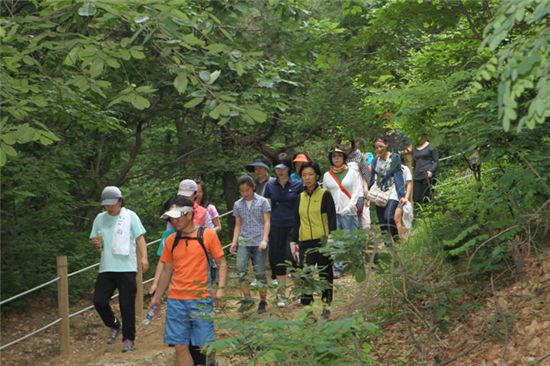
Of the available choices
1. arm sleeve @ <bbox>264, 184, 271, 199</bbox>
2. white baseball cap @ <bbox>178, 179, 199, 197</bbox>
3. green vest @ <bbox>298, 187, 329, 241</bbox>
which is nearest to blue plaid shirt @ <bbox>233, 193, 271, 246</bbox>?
arm sleeve @ <bbox>264, 184, 271, 199</bbox>

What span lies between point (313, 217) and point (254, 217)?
1.24 m

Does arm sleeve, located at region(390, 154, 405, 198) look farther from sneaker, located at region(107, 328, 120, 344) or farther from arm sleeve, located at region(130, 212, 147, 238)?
sneaker, located at region(107, 328, 120, 344)

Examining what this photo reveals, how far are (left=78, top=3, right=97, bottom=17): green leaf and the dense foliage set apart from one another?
0.6 inches

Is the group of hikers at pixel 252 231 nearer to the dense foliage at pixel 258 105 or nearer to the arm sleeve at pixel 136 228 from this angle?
the arm sleeve at pixel 136 228

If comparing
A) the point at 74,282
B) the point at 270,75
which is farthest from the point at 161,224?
the point at 270,75

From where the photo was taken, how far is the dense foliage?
20.1ft

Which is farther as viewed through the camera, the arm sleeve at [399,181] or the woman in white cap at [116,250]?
the arm sleeve at [399,181]

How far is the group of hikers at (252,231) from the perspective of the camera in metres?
7.67

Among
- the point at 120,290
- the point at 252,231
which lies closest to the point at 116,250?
the point at 120,290

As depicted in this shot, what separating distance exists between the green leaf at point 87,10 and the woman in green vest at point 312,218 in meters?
3.85

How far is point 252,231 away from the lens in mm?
10297

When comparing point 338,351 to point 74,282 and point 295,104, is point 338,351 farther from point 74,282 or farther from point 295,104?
point 295,104

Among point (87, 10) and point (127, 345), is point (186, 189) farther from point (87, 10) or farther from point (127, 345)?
point (87, 10)

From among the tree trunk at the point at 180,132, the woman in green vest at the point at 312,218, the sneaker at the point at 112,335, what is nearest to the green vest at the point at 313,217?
the woman in green vest at the point at 312,218
